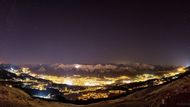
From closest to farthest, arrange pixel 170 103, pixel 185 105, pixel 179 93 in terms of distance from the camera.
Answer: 1. pixel 185 105
2. pixel 170 103
3. pixel 179 93

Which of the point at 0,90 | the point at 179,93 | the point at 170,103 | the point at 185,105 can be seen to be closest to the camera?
the point at 185,105

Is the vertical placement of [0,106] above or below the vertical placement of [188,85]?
below

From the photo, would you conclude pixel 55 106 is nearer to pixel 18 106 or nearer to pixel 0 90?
pixel 0 90

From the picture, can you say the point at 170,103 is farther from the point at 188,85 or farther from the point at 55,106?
the point at 55,106

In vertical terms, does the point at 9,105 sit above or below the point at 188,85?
below

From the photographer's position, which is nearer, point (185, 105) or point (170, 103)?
point (185, 105)

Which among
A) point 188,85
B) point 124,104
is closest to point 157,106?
point 188,85

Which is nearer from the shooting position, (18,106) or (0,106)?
(0,106)

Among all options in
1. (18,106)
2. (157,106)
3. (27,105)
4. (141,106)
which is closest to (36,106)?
(27,105)

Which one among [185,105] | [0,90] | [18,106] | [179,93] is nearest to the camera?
[185,105]
